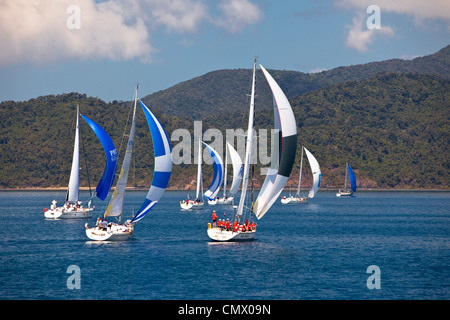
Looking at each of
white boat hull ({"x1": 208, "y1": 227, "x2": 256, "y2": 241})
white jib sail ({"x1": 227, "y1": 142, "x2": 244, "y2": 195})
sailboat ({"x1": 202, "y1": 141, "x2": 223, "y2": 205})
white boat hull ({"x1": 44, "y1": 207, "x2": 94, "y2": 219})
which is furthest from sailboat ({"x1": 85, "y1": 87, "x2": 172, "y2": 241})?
sailboat ({"x1": 202, "y1": 141, "x2": 223, "y2": 205})

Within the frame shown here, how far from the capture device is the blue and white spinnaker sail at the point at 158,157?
42875 mm

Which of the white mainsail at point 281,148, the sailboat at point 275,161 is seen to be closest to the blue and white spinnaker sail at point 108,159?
the sailboat at point 275,161

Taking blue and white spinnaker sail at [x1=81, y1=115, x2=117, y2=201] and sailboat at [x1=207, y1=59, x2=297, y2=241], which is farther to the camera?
blue and white spinnaker sail at [x1=81, y1=115, x2=117, y2=201]

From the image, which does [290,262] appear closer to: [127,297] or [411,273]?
[411,273]

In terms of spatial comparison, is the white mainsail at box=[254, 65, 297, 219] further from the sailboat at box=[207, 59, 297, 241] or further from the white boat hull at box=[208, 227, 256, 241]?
the white boat hull at box=[208, 227, 256, 241]

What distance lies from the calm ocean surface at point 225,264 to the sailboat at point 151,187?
98cm

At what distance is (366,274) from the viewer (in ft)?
118

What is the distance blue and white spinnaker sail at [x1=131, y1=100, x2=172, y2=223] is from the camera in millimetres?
42875

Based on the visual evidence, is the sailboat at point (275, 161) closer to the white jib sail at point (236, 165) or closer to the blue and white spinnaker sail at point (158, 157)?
the blue and white spinnaker sail at point (158, 157)

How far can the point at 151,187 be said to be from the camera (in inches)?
1772

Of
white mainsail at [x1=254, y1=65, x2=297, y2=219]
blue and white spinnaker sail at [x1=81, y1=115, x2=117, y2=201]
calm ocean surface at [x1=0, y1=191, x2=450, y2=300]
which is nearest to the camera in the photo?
calm ocean surface at [x1=0, y1=191, x2=450, y2=300]

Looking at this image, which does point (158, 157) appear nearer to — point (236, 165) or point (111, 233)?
point (111, 233)

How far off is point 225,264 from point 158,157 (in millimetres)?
9296

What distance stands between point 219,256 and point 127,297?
12.0 meters
